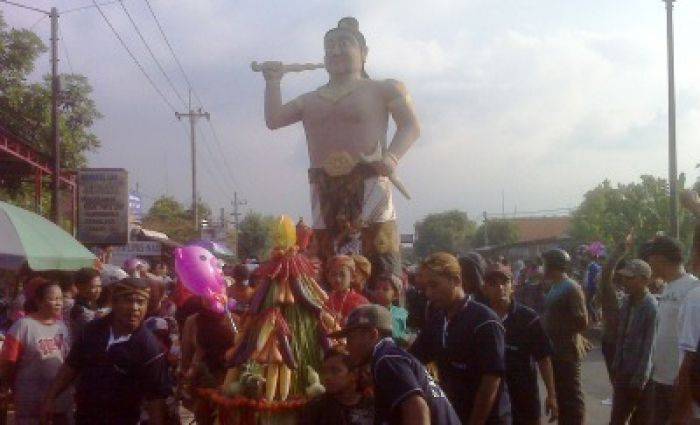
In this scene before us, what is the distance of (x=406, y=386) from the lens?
141 inches

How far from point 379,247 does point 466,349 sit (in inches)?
98.3

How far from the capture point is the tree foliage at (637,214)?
120ft

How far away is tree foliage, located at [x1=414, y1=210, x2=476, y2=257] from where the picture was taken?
7119 cm

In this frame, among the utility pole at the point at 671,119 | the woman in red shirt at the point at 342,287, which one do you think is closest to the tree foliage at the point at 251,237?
the utility pole at the point at 671,119

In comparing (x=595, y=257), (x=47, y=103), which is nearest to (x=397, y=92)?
(x=595, y=257)

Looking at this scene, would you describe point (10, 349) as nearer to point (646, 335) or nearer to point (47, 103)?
point (646, 335)

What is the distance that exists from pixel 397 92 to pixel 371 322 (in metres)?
3.49

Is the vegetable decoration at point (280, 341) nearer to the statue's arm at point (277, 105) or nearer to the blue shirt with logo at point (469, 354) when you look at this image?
the blue shirt with logo at point (469, 354)

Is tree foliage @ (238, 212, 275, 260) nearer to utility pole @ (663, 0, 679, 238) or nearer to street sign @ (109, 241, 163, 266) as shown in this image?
street sign @ (109, 241, 163, 266)

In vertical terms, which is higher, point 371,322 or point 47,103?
point 47,103

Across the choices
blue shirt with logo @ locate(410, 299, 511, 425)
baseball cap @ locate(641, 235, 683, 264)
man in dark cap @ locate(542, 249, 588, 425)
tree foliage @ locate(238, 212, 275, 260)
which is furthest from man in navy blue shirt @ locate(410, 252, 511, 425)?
tree foliage @ locate(238, 212, 275, 260)

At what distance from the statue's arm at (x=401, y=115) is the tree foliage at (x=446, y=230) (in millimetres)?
61483

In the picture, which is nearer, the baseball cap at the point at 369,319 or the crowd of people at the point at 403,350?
the baseball cap at the point at 369,319

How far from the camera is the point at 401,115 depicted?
23.1ft
